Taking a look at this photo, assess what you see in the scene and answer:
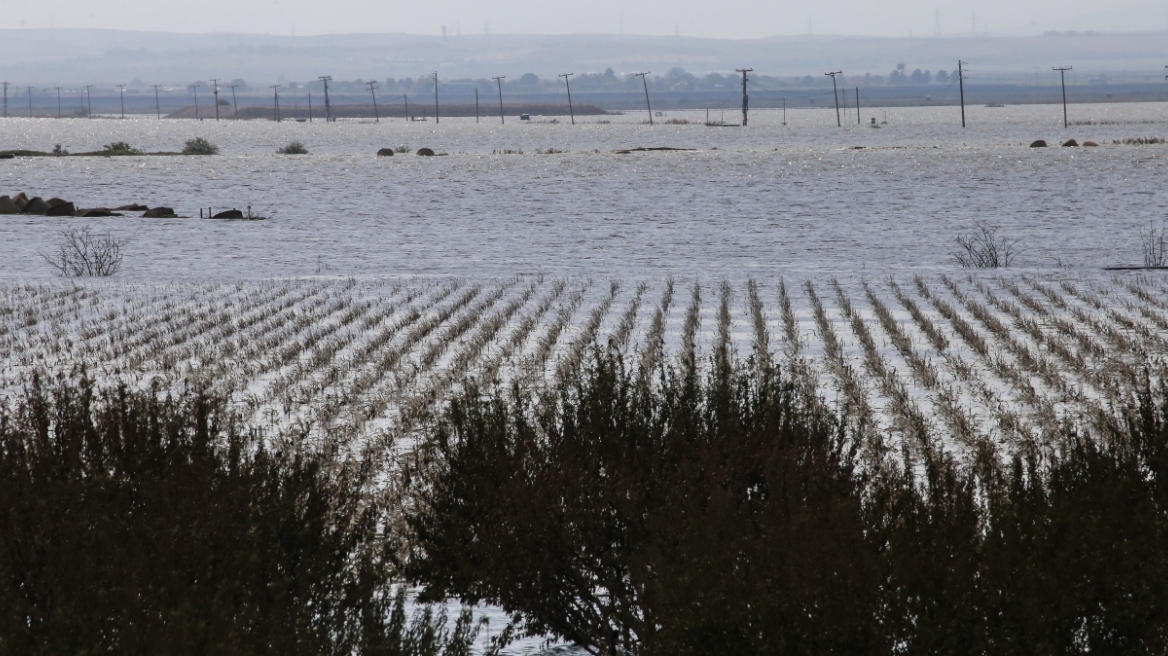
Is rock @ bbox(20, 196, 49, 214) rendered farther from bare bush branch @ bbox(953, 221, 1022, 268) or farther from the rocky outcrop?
bare bush branch @ bbox(953, 221, 1022, 268)

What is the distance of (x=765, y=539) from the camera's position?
3.99 metres

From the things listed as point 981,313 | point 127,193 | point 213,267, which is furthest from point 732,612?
point 127,193

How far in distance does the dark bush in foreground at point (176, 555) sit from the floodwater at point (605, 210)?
15673mm

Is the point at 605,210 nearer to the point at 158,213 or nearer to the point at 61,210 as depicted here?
the point at 158,213

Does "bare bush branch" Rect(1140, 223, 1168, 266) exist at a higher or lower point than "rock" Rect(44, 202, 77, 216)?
lower

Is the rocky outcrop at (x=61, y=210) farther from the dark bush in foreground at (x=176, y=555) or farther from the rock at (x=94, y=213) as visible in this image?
the dark bush in foreground at (x=176, y=555)

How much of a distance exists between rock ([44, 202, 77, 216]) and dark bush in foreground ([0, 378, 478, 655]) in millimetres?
28161

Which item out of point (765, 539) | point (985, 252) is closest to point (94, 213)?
point (985, 252)

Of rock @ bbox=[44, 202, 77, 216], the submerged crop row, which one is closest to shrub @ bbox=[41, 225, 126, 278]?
the submerged crop row

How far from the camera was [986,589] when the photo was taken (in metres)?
3.73

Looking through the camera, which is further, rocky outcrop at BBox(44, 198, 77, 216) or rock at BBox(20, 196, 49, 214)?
rock at BBox(20, 196, 49, 214)

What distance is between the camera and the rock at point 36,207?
32.0 meters

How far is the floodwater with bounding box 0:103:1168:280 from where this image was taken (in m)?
23.4

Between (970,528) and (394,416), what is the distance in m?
5.52
